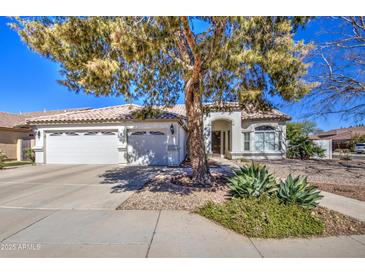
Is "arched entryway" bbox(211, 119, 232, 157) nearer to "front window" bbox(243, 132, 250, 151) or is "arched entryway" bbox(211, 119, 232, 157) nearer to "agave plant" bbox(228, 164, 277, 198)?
"front window" bbox(243, 132, 250, 151)

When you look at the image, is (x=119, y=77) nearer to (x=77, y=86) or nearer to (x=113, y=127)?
(x=77, y=86)

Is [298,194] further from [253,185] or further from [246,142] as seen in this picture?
[246,142]

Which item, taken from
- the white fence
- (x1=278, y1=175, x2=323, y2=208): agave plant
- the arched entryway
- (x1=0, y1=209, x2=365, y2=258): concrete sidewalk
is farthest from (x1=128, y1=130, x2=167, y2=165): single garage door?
the white fence

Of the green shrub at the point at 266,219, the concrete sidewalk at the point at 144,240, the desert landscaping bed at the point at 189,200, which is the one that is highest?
the green shrub at the point at 266,219

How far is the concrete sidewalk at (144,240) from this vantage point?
3.04 m

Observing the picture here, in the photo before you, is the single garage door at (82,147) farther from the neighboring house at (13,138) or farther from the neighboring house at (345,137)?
the neighboring house at (345,137)

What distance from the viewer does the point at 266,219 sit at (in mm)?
3732

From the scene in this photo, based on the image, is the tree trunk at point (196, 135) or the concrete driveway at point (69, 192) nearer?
the concrete driveway at point (69, 192)

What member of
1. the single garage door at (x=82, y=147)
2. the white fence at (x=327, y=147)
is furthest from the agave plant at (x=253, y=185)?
the white fence at (x=327, y=147)

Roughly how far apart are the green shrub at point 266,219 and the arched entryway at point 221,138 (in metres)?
12.7

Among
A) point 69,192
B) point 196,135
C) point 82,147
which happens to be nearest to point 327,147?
point 196,135

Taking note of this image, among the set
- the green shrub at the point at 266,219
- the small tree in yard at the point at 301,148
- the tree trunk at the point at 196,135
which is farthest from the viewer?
the small tree in yard at the point at 301,148

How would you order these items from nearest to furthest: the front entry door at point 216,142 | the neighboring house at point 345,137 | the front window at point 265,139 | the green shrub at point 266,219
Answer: the green shrub at point 266,219 < the front window at point 265,139 < the front entry door at point 216,142 < the neighboring house at point 345,137
